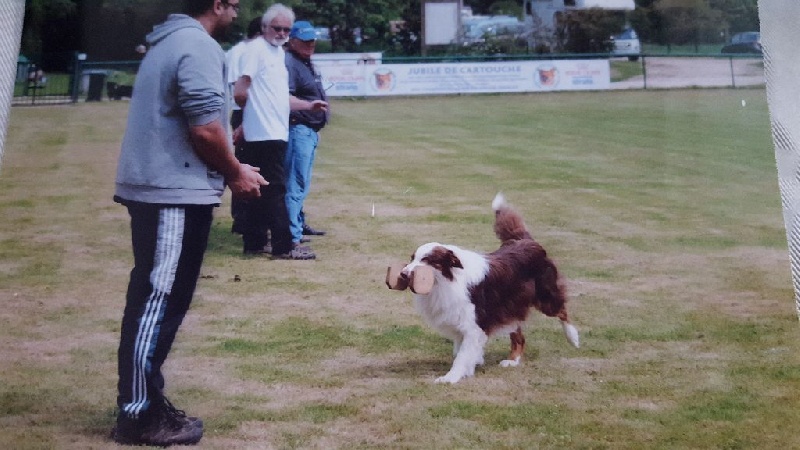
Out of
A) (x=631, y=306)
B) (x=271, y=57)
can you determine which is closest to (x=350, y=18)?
(x=271, y=57)

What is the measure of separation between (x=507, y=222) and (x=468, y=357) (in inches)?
18.2

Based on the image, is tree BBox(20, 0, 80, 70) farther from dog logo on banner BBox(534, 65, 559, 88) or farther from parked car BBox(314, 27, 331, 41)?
dog logo on banner BBox(534, 65, 559, 88)

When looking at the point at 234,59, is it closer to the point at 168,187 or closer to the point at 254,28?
the point at 254,28

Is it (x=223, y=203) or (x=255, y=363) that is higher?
(x=223, y=203)

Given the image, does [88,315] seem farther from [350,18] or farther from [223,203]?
[350,18]

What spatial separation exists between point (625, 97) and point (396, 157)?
0.83 metres

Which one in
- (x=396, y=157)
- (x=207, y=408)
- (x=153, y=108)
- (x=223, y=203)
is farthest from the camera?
(x=396, y=157)

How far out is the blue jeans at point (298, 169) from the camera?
3.24 m

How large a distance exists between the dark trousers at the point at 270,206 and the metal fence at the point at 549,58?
65 cm

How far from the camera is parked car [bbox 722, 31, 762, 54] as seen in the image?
3117mm

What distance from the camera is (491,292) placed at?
3.31 meters

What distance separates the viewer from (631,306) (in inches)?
134

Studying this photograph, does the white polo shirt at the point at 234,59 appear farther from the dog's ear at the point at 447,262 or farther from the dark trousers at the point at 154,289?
the dog's ear at the point at 447,262

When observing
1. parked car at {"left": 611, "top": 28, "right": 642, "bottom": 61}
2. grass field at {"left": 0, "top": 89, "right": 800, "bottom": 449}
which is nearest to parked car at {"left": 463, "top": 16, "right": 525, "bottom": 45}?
parked car at {"left": 611, "top": 28, "right": 642, "bottom": 61}
